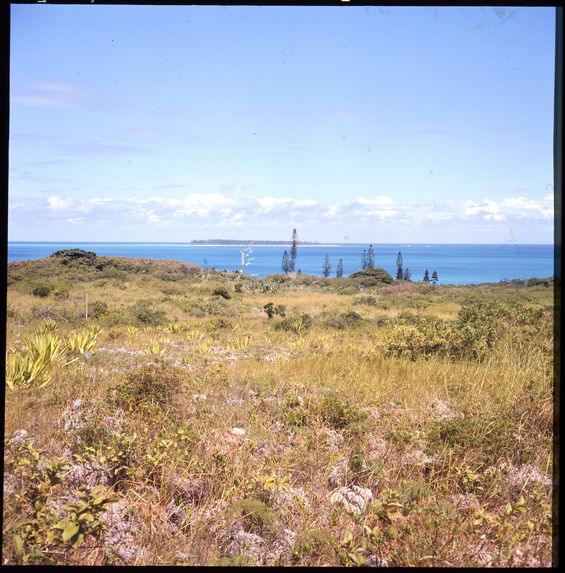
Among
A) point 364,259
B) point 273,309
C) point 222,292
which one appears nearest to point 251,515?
point 273,309

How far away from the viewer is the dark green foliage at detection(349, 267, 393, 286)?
18.5 ft

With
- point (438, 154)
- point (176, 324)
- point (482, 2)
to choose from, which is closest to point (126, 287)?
point (176, 324)

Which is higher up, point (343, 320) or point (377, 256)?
point (377, 256)

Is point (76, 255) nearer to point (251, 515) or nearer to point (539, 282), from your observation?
point (251, 515)

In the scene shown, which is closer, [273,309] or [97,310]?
[97,310]

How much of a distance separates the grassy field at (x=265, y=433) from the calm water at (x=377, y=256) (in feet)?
1.40

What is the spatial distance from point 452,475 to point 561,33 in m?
2.29

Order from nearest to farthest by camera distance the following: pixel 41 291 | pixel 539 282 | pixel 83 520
Result: pixel 83 520 → pixel 41 291 → pixel 539 282

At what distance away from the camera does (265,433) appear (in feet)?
9.64

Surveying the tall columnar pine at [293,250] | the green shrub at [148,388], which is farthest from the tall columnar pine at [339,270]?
the green shrub at [148,388]

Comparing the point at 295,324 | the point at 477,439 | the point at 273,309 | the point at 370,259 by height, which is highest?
the point at 370,259

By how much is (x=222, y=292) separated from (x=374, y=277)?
202cm

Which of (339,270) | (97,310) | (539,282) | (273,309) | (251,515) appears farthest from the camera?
(339,270)

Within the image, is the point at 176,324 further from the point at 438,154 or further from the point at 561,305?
the point at 561,305
